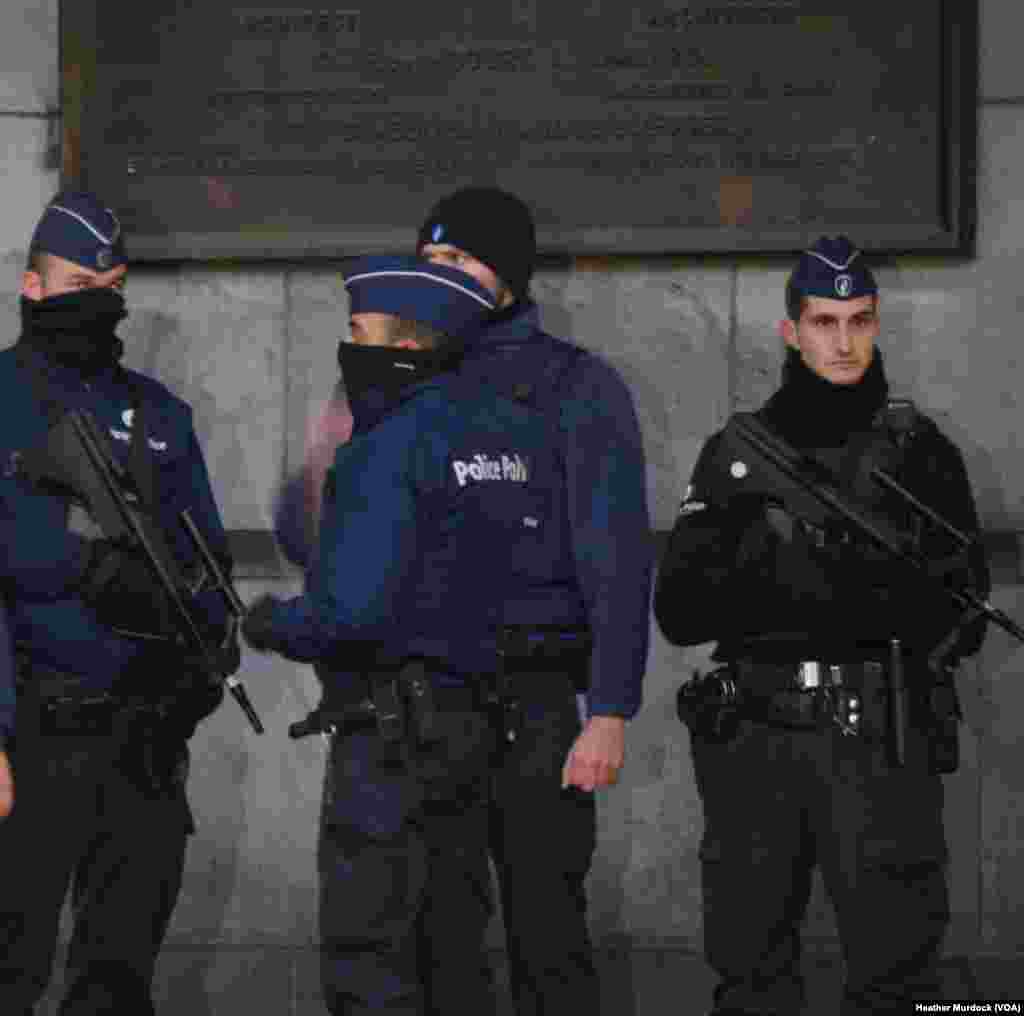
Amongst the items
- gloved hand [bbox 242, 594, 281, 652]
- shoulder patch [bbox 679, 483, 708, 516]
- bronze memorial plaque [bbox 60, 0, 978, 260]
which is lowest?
gloved hand [bbox 242, 594, 281, 652]

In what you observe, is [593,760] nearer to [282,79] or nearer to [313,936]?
[313,936]

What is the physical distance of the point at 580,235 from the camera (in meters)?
7.53

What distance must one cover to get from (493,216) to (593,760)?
4.57ft

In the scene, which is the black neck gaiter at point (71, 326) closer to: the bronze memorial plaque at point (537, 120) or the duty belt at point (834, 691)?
the bronze memorial plaque at point (537, 120)

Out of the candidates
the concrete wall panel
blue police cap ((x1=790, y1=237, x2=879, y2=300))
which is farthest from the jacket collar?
the concrete wall panel

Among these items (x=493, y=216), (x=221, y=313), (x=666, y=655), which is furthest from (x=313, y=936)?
(x=493, y=216)

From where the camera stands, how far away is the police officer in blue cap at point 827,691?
20.2ft

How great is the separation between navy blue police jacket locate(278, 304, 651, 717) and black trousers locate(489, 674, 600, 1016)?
146mm

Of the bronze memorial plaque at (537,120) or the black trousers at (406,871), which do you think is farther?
the bronze memorial plaque at (537,120)

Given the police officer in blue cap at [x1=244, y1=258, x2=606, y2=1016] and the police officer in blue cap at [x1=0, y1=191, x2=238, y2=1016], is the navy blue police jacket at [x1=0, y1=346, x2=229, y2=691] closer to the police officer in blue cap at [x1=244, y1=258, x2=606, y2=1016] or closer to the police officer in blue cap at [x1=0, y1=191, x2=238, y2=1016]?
the police officer in blue cap at [x1=0, y1=191, x2=238, y2=1016]

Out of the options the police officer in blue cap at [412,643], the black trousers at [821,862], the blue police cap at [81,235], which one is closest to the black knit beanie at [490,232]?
the police officer in blue cap at [412,643]

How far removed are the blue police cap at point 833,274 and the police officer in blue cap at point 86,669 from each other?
1715mm

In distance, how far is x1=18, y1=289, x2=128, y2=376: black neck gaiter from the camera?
20.5 feet

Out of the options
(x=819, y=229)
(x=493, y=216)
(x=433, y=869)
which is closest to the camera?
(x=433, y=869)
